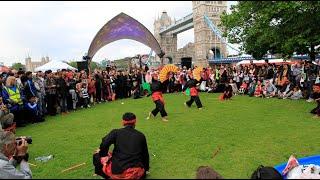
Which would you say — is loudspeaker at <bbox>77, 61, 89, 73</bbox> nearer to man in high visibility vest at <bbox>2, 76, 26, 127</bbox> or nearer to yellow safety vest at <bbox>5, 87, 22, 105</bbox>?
man in high visibility vest at <bbox>2, 76, 26, 127</bbox>

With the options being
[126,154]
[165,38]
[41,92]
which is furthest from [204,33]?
[126,154]

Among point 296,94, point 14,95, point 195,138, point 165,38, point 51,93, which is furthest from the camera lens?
point 165,38

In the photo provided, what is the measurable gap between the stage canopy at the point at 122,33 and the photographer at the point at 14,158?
80.5ft

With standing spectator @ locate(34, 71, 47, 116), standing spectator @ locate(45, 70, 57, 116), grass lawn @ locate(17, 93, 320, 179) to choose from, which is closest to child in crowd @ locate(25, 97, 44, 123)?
grass lawn @ locate(17, 93, 320, 179)

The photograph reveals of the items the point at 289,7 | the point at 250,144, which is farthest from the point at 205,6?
the point at 250,144

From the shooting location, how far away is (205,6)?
354ft

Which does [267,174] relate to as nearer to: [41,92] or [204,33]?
[41,92]

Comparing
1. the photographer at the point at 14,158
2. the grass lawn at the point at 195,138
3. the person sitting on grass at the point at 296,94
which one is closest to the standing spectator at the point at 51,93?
the grass lawn at the point at 195,138

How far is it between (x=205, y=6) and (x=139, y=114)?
9713 centimetres

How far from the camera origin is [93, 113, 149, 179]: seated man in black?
18.3ft

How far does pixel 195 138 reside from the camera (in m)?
9.73

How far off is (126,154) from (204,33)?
112751mm

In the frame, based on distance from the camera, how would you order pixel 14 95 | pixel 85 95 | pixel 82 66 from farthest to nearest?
pixel 82 66
pixel 85 95
pixel 14 95

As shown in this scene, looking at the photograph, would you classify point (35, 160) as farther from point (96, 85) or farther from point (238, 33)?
point (238, 33)
